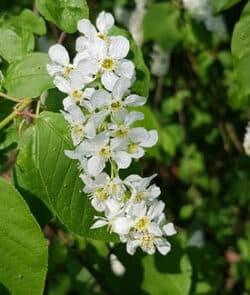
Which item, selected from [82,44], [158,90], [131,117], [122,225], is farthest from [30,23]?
[158,90]

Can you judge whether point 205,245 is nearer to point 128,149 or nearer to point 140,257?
point 140,257

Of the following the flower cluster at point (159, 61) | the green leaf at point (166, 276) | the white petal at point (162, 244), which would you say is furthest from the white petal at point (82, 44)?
the flower cluster at point (159, 61)

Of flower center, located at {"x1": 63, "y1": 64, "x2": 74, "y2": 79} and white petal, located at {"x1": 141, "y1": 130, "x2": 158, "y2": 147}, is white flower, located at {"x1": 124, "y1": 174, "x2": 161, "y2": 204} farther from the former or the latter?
flower center, located at {"x1": 63, "y1": 64, "x2": 74, "y2": 79}

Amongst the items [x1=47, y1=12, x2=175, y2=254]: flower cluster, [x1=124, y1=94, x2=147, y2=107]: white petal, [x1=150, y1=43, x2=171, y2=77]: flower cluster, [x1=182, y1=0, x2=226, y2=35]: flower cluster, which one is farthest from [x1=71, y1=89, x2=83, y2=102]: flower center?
[x1=150, y1=43, x2=171, y2=77]: flower cluster

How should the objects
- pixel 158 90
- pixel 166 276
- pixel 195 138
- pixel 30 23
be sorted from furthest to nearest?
1. pixel 195 138
2. pixel 158 90
3. pixel 166 276
4. pixel 30 23

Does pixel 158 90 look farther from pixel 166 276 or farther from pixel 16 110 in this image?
pixel 16 110

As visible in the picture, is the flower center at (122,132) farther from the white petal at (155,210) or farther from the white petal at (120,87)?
the white petal at (155,210)
